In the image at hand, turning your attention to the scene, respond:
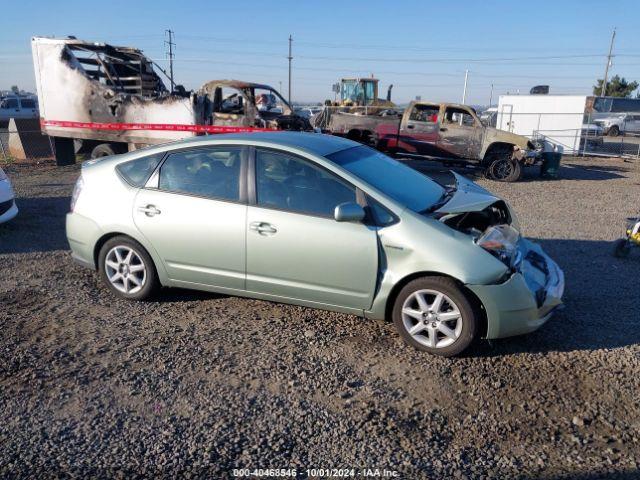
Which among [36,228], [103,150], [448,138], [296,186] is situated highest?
[296,186]

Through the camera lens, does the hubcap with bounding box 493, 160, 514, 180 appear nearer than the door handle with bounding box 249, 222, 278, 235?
No

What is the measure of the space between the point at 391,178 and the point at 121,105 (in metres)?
10.1

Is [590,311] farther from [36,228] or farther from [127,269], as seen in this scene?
[36,228]

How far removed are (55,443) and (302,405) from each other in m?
1.44

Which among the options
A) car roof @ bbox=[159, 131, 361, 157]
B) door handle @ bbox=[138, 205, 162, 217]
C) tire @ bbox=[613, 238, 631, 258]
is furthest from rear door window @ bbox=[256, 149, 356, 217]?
tire @ bbox=[613, 238, 631, 258]

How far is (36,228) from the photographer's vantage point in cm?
742

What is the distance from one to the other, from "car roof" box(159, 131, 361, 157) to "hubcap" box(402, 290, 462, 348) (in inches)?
55.1

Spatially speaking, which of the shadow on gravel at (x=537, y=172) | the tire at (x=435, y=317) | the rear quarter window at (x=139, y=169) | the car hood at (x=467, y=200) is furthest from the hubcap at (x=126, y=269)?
the shadow on gravel at (x=537, y=172)

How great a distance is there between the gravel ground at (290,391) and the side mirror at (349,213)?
1.02 metres

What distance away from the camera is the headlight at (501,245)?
3.79 m

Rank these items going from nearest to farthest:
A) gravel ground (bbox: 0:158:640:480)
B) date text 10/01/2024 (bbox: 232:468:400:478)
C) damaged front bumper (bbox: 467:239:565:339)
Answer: date text 10/01/2024 (bbox: 232:468:400:478) → gravel ground (bbox: 0:158:640:480) → damaged front bumper (bbox: 467:239:565:339)

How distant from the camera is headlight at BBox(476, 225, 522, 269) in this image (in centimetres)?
379

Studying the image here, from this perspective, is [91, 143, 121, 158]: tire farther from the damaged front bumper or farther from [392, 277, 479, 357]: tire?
the damaged front bumper

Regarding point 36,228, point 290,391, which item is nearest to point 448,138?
point 36,228
